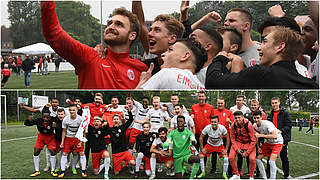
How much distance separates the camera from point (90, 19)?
2562 mm

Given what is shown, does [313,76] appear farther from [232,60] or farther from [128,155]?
[128,155]

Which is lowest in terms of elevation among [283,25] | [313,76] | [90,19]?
[313,76]

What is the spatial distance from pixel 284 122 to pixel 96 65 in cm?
261

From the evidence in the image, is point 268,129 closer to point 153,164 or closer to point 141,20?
point 153,164

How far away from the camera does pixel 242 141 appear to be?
3.59 meters

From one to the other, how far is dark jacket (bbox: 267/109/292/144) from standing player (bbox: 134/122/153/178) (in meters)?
1.87

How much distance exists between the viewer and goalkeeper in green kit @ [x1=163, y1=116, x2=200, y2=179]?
149 inches

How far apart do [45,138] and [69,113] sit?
74cm

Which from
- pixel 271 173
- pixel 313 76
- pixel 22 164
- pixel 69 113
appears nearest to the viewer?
pixel 313 76

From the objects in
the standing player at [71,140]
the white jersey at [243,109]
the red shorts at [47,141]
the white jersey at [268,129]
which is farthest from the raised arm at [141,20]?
the red shorts at [47,141]

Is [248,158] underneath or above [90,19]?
Result: underneath

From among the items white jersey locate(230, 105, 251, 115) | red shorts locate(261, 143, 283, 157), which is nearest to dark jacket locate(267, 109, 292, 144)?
red shorts locate(261, 143, 283, 157)

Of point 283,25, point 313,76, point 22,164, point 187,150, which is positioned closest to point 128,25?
point 283,25

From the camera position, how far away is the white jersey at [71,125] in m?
4.32
